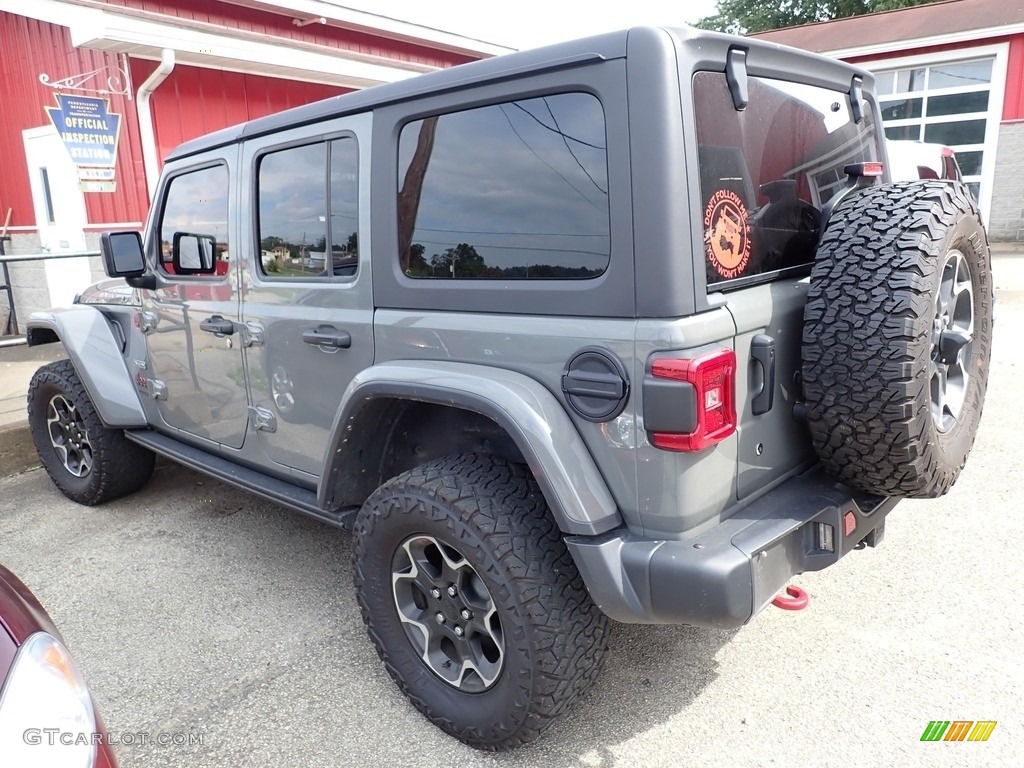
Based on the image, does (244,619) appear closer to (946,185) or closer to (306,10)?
(946,185)

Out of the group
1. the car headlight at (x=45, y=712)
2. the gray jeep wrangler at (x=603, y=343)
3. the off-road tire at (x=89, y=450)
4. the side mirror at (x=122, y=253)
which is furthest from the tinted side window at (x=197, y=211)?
the car headlight at (x=45, y=712)

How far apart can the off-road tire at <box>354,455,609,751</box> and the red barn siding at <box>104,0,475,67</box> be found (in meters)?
7.77

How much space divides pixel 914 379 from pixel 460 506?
1.29 m

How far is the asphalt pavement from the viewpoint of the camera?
2.36 metres

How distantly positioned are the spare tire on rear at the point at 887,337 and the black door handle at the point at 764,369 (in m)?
0.10

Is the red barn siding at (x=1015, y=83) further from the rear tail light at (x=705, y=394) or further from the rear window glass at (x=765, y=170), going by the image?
the rear tail light at (x=705, y=394)

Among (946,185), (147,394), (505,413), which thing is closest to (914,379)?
(946,185)

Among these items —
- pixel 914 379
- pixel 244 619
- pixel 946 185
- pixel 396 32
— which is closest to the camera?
pixel 914 379

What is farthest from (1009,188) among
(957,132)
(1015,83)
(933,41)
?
(933,41)

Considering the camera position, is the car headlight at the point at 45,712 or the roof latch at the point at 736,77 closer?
the car headlight at the point at 45,712

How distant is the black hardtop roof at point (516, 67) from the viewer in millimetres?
1973

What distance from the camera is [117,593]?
11.3ft

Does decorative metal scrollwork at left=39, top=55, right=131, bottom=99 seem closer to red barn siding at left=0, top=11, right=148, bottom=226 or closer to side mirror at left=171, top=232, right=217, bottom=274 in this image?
red barn siding at left=0, top=11, right=148, bottom=226

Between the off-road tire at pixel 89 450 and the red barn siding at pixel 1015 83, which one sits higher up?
the red barn siding at pixel 1015 83
